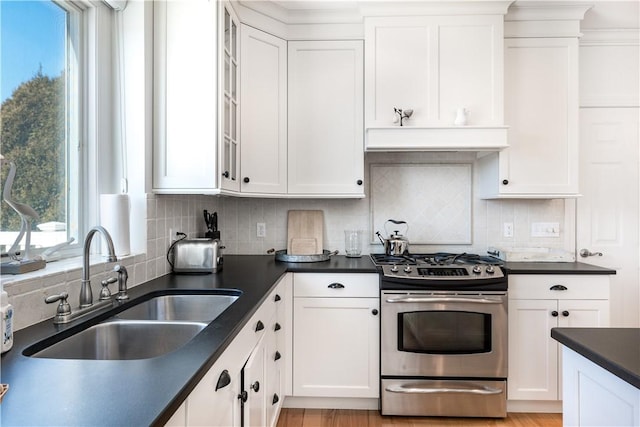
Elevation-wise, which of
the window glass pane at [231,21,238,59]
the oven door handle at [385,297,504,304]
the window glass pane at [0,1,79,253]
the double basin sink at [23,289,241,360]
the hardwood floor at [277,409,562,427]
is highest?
the window glass pane at [231,21,238,59]

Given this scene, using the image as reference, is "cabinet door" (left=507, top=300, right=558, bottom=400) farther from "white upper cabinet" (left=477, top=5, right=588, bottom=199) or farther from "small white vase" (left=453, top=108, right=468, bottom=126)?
"small white vase" (left=453, top=108, right=468, bottom=126)

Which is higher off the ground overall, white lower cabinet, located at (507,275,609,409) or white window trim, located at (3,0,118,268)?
white window trim, located at (3,0,118,268)

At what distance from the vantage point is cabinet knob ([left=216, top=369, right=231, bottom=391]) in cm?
98

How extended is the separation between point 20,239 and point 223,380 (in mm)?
881

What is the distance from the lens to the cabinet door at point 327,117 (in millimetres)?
2467

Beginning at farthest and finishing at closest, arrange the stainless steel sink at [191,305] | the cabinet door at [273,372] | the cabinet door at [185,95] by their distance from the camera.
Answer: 1. the cabinet door at [185,95]
2. the cabinet door at [273,372]
3. the stainless steel sink at [191,305]

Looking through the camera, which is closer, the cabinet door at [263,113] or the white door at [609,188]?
the cabinet door at [263,113]

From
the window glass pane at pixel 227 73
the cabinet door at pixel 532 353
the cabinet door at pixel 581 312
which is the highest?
the window glass pane at pixel 227 73

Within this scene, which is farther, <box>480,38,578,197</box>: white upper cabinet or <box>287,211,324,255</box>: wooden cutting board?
<box>287,211,324,255</box>: wooden cutting board

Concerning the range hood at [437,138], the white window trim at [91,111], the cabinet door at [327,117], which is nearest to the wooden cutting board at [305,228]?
the cabinet door at [327,117]

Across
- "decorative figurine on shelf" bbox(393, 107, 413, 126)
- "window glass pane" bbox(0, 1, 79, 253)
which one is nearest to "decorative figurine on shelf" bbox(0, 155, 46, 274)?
"window glass pane" bbox(0, 1, 79, 253)

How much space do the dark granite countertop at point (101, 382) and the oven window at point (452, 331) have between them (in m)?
1.31

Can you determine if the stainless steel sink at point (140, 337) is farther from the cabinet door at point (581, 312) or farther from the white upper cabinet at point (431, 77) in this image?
the cabinet door at point (581, 312)

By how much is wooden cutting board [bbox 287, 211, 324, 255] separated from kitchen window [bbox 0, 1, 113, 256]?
1.38 metres
